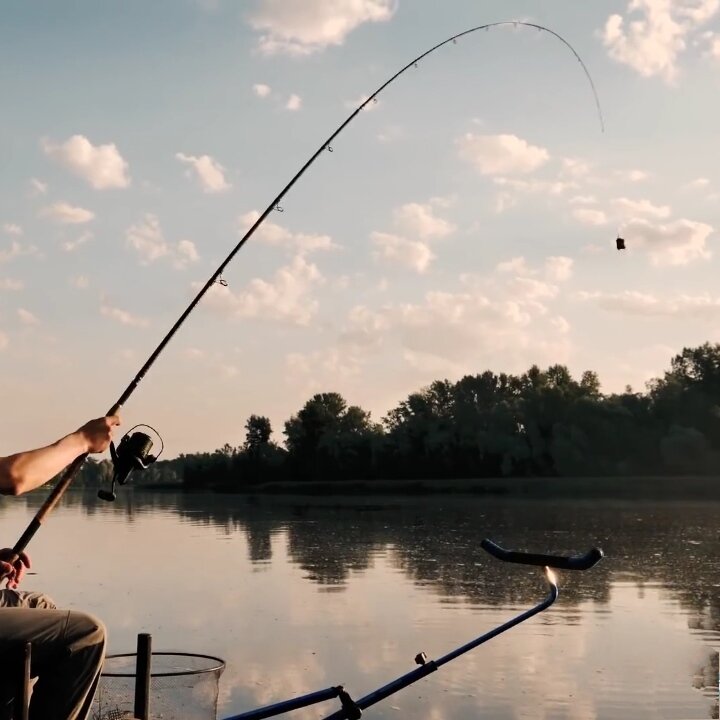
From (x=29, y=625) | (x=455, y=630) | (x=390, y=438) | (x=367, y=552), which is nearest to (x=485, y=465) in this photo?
(x=390, y=438)

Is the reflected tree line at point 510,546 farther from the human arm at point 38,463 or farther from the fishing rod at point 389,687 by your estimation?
the human arm at point 38,463

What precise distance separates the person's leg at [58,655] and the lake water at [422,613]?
14.1ft

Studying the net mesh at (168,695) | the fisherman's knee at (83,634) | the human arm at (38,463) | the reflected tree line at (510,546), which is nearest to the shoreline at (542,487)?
the reflected tree line at (510,546)

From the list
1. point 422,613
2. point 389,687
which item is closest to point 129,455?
point 389,687

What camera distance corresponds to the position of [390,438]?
3209 inches

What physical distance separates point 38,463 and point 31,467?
0.9 inches

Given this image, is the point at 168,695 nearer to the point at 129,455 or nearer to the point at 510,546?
the point at 129,455

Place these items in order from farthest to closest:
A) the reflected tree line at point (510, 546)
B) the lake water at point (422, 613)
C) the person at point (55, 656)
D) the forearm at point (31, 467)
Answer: the reflected tree line at point (510, 546) < the lake water at point (422, 613) < the forearm at point (31, 467) < the person at point (55, 656)

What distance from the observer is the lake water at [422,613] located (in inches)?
286

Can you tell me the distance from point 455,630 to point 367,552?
8709 mm

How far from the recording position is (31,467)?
2793 millimetres

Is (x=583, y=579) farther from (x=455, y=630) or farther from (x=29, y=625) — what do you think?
(x=29, y=625)

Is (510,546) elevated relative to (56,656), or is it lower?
lower

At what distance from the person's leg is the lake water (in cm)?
430
